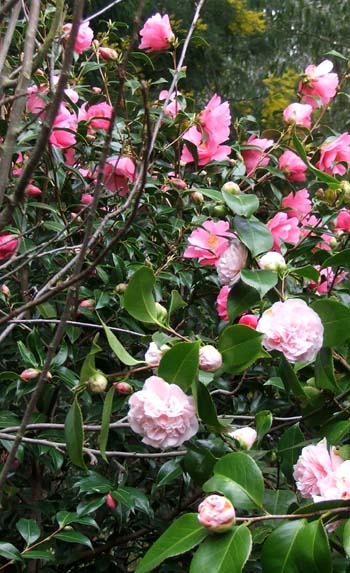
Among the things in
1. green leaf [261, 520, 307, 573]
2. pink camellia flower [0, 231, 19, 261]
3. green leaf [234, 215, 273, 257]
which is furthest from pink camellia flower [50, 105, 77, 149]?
green leaf [261, 520, 307, 573]

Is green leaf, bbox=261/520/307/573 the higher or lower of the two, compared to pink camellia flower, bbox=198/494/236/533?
lower

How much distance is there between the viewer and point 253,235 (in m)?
0.96

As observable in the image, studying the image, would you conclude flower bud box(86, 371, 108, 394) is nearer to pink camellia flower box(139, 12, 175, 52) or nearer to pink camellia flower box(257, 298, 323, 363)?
pink camellia flower box(257, 298, 323, 363)

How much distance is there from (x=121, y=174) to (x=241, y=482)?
0.86 metres

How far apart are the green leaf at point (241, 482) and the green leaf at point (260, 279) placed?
8.4 inches

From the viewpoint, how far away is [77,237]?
161cm

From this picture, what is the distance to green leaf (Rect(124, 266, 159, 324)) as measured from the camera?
86 centimetres

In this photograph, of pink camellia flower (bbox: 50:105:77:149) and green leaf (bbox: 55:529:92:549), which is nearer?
green leaf (bbox: 55:529:92:549)

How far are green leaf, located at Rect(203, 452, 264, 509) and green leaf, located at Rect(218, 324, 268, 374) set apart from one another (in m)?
0.12

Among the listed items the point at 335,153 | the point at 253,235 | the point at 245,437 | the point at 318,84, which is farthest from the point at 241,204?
the point at 318,84

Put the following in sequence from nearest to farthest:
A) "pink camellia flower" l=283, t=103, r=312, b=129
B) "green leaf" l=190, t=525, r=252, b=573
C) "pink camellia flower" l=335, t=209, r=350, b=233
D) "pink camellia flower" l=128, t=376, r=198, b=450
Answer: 1. "green leaf" l=190, t=525, r=252, b=573
2. "pink camellia flower" l=128, t=376, r=198, b=450
3. "pink camellia flower" l=335, t=209, r=350, b=233
4. "pink camellia flower" l=283, t=103, r=312, b=129

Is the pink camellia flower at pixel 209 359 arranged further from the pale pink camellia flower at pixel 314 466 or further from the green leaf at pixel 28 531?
the green leaf at pixel 28 531

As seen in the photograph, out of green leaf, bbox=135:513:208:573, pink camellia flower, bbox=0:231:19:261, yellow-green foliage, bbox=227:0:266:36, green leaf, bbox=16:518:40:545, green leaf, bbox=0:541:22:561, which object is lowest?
A: yellow-green foliage, bbox=227:0:266:36

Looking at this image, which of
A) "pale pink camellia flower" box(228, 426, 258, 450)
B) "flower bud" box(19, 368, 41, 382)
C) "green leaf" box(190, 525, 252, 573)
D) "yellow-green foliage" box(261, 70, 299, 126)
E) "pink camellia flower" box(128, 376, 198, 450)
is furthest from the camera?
"yellow-green foliage" box(261, 70, 299, 126)
